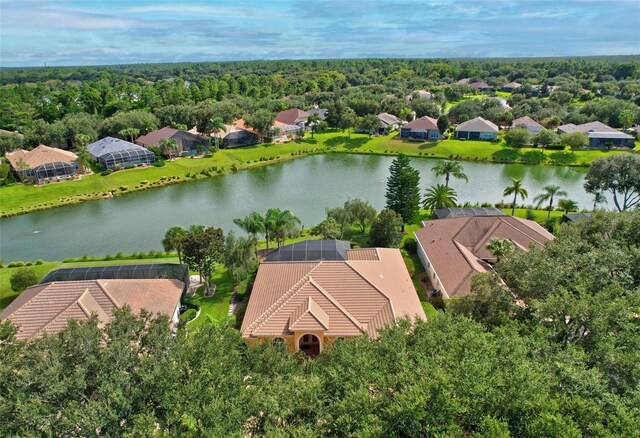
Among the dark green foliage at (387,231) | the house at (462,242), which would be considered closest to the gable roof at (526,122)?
the house at (462,242)

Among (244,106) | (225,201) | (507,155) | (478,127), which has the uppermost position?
(244,106)

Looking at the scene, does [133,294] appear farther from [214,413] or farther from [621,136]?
[621,136]

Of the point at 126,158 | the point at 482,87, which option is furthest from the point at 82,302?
the point at 482,87

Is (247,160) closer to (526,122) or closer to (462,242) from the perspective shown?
(462,242)

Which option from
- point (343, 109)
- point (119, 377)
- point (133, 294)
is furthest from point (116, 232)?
point (343, 109)

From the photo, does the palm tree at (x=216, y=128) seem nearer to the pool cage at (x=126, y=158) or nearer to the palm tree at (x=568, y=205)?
the pool cage at (x=126, y=158)

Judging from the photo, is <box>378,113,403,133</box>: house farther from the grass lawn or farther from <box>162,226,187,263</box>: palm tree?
<box>162,226,187,263</box>: palm tree
